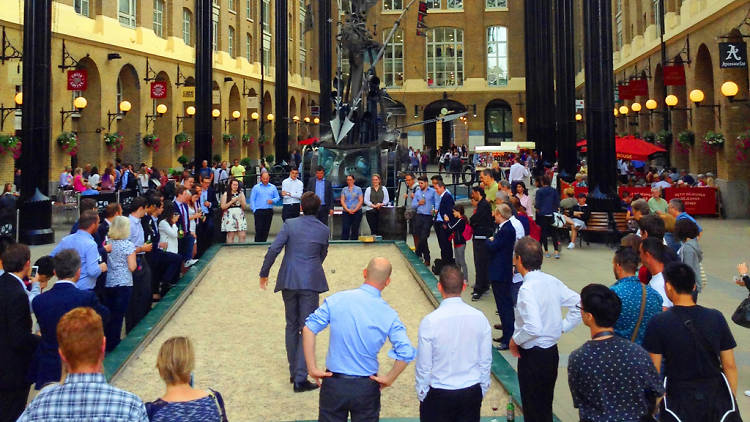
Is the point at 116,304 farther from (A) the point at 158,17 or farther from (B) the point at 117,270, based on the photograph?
(A) the point at 158,17

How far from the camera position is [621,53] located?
35.1 meters

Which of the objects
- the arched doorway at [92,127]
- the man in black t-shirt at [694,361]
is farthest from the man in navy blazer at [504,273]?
the arched doorway at [92,127]

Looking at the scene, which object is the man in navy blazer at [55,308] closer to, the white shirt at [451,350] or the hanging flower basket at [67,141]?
the white shirt at [451,350]

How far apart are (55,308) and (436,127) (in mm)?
50941

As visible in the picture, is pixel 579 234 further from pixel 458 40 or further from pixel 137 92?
pixel 458 40

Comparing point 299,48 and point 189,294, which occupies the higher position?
point 299,48

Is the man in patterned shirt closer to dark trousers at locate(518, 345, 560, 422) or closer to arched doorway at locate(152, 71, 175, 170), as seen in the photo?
dark trousers at locate(518, 345, 560, 422)

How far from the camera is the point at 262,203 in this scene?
1298 centimetres

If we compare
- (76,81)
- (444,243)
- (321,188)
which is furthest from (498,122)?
(444,243)

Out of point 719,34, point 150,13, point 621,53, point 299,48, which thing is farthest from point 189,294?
point 299,48

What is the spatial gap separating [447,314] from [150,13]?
30.4m

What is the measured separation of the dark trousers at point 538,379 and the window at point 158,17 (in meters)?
31.2

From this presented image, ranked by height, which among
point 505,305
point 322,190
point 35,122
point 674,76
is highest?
point 674,76

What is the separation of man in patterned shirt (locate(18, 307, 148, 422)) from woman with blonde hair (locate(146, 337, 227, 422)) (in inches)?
5.5
